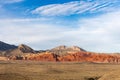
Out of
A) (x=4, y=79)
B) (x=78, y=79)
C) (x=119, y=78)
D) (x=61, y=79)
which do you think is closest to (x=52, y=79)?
(x=61, y=79)

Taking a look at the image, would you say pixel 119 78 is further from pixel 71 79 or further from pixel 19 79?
pixel 19 79

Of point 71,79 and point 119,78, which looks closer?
point 119,78

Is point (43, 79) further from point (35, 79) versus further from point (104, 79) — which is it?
point (104, 79)

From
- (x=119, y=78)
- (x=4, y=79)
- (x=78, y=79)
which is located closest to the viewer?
(x=119, y=78)

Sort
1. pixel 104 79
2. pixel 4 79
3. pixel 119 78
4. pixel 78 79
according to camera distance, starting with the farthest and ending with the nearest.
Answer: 1. pixel 78 79
2. pixel 4 79
3. pixel 104 79
4. pixel 119 78

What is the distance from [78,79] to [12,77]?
15.9m

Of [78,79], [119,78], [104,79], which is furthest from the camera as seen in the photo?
[78,79]

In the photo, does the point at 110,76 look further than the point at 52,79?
No

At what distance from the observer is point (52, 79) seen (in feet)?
230

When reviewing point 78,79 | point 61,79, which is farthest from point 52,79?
point 78,79

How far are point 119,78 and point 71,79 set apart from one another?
15.4 meters

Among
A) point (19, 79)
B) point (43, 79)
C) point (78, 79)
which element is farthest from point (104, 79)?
point (19, 79)

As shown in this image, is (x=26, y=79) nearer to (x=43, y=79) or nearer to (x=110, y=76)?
(x=43, y=79)

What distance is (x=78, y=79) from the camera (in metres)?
72.4
